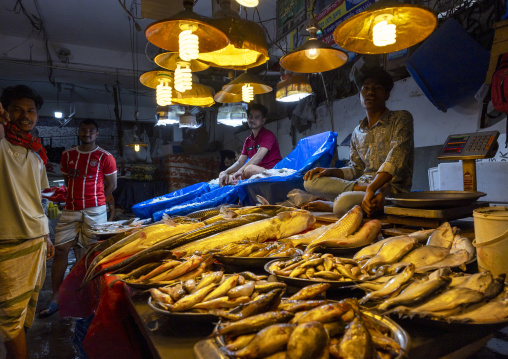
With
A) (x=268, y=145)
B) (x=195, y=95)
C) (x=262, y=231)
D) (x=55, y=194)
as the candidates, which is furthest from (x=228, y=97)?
(x=55, y=194)

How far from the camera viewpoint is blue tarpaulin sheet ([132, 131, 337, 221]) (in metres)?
4.22

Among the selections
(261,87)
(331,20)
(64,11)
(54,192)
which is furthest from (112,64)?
(261,87)

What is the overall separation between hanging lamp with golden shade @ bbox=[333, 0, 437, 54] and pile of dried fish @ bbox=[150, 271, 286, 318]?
2248 mm

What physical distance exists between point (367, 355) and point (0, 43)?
38.1ft

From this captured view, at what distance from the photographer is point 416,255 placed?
1.30 m

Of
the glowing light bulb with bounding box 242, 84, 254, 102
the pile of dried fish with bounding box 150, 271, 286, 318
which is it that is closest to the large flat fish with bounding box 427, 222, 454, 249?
the pile of dried fish with bounding box 150, 271, 286, 318

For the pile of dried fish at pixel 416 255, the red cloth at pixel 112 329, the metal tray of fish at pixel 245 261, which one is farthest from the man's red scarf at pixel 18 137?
the pile of dried fish at pixel 416 255

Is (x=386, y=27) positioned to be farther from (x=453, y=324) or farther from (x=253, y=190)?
(x=253, y=190)

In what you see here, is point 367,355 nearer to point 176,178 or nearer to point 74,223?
point 74,223

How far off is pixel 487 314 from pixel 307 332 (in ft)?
1.77

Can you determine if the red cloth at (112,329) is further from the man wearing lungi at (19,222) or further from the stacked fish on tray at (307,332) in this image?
the man wearing lungi at (19,222)

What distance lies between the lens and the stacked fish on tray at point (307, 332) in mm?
693

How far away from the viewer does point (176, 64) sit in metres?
3.50

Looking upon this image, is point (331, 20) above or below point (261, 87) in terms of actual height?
above
